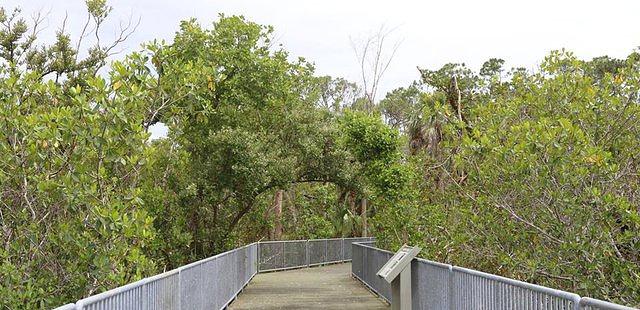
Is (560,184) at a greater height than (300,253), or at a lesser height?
greater

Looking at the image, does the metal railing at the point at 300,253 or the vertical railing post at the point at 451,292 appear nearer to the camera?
the vertical railing post at the point at 451,292

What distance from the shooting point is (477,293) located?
827 cm

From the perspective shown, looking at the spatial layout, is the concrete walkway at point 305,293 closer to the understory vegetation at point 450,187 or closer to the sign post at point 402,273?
the understory vegetation at point 450,187

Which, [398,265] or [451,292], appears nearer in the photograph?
[451,292]

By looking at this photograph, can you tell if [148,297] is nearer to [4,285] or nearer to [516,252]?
[4,285]

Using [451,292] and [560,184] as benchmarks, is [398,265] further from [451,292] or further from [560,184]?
[560,184]

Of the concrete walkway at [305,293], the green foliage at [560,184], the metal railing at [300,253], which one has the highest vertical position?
the green foliage at [560,184]

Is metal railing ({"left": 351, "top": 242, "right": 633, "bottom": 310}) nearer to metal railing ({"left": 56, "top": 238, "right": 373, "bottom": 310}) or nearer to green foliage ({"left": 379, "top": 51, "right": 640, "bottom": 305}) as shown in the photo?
green foliage ({"left": 379, "top": 51, "right": 640, "bottom": 305})

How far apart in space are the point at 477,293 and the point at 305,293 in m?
12.5

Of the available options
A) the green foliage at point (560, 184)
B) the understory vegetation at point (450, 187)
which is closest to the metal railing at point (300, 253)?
the understory vegetation at point (450, 187)

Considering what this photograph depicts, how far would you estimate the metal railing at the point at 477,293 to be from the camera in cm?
567

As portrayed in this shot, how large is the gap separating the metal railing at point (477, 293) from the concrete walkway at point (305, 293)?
499 centimetres

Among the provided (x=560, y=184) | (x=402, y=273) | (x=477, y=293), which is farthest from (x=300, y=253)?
(x=477, y=293)

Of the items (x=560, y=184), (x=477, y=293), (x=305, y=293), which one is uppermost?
(x=560, y=184)
